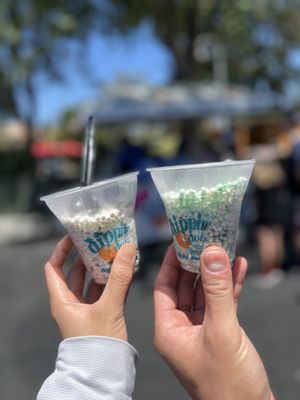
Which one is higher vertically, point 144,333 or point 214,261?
point 214,261

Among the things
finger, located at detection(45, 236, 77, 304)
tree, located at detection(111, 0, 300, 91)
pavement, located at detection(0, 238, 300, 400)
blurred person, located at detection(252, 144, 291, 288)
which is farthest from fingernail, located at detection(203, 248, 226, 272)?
tree, located at detection(111, 0, 300, 91)

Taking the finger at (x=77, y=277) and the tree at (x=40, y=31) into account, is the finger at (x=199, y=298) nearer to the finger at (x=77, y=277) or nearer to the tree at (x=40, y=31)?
the finger at (x=77, y=277)

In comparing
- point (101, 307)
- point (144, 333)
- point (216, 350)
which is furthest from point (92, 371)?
point (144, 333)

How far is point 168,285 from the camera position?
4.86 feet

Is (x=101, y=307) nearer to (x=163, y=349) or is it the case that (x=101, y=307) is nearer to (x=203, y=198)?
(x=163, y=349)

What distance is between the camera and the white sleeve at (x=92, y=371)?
1.20 m

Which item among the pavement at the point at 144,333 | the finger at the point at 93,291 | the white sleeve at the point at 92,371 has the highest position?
the finger at the point at 93,291

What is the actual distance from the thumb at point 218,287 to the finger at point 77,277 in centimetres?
37

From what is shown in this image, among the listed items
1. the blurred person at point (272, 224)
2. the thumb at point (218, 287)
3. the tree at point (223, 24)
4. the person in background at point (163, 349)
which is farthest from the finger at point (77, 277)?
the tree at point (223, 24)

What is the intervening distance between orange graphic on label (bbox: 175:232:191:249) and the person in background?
79mm

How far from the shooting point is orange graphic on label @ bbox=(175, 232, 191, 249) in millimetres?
1347

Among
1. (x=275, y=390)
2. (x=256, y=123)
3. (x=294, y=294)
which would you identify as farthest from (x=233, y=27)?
(x=256, y=123)

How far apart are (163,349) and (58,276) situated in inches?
12.2

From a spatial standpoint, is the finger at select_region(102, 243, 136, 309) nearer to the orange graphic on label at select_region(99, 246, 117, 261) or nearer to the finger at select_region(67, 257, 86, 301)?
the orange graphic on label at select_region(99, 246, 117, 261)
